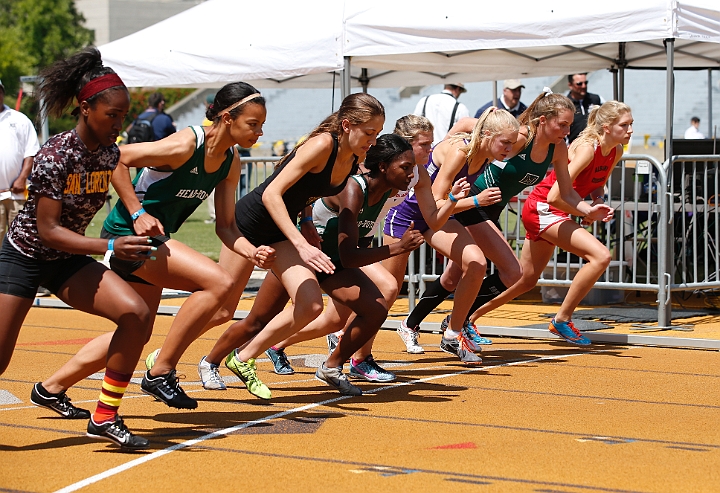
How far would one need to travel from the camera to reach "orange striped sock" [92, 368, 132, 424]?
5.42 m

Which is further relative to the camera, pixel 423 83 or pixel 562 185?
pixel 423 83

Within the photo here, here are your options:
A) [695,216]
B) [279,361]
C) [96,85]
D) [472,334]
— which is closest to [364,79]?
[695,216]

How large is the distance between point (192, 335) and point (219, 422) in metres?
0.51

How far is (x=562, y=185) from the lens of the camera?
936 centimetres

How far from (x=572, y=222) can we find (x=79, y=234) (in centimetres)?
527

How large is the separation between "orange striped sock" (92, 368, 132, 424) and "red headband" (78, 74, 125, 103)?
4.28ft

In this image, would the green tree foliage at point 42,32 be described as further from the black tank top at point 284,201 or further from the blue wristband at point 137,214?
the blue wristband at point 137,214

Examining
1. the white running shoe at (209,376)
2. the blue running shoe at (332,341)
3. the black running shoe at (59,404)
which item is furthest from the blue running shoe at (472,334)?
the black running shoe at (59,404)

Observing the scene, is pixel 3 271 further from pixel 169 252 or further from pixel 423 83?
pixel 423 83

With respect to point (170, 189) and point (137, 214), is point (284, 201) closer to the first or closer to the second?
point (170, 189)

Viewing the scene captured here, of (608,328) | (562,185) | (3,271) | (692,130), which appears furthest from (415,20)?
(692,130)

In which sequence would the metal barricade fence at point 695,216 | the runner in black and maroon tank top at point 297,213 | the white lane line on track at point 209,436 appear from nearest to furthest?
the white lane line on track at point 209,436, the runner in black and maroon tank top at point 297,213, the metal barricade fence at point 695,216

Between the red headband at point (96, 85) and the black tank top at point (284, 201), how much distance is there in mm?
1613

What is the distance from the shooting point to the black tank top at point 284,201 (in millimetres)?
6816
